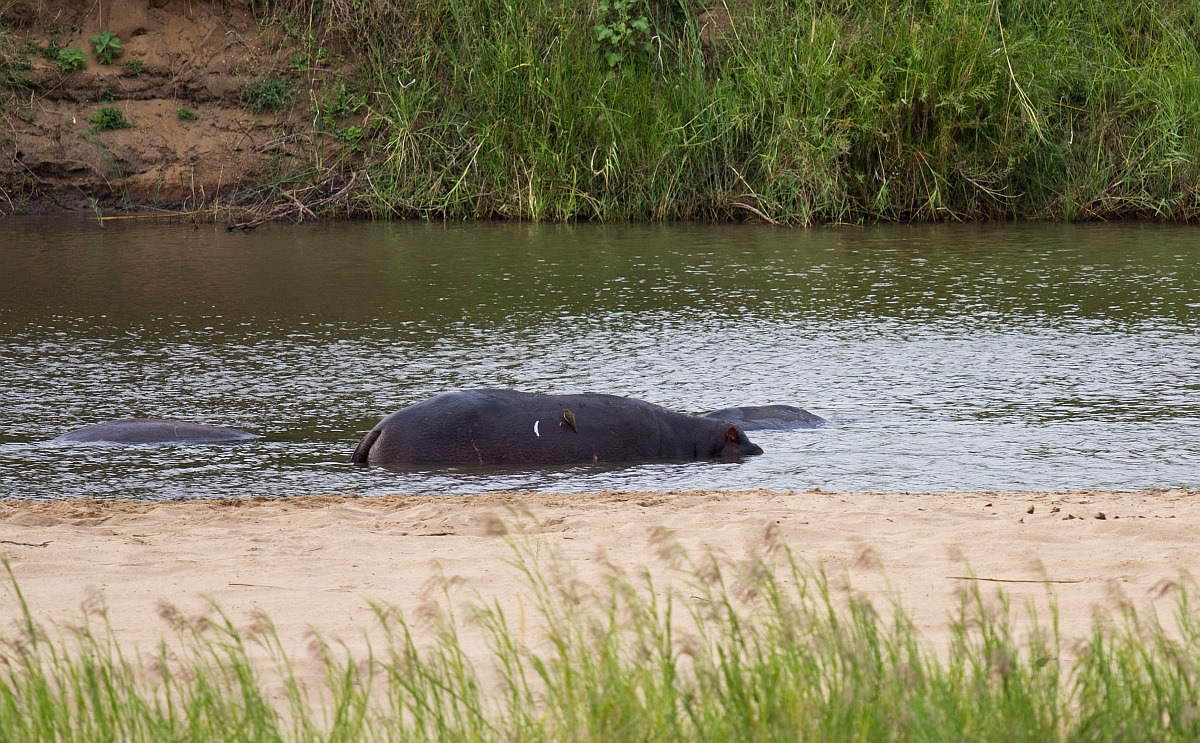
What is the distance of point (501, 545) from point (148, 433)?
2.25 m

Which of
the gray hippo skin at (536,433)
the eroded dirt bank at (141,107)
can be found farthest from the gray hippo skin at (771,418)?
the eroded dirt bank at (141,107)

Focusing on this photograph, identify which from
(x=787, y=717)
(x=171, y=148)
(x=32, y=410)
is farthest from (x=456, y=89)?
(x=787, y=717)

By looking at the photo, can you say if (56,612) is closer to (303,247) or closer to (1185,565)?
(1185,565)

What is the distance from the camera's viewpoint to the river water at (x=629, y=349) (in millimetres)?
5109

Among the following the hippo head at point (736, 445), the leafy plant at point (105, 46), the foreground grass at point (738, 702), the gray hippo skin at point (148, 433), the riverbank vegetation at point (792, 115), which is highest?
the leafy plant at point (105, 46)

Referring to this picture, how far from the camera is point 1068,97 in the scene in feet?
44.0

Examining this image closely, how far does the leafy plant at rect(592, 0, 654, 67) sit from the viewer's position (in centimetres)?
1365

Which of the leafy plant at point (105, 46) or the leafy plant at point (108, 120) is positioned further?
the leafy plant at point (105, 46)

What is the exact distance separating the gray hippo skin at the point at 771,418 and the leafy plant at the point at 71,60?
38.9 feet

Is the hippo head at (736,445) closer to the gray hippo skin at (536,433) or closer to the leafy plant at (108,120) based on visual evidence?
the gray hippo skin at (536,433)

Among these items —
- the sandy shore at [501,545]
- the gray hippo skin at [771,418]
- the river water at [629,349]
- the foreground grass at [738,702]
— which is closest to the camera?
the foreground grass at [738,702]

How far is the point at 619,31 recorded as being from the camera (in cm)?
1378

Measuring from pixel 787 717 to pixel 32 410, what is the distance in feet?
15.8

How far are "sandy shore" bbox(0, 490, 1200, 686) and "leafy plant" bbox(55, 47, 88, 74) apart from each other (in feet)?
39.2
